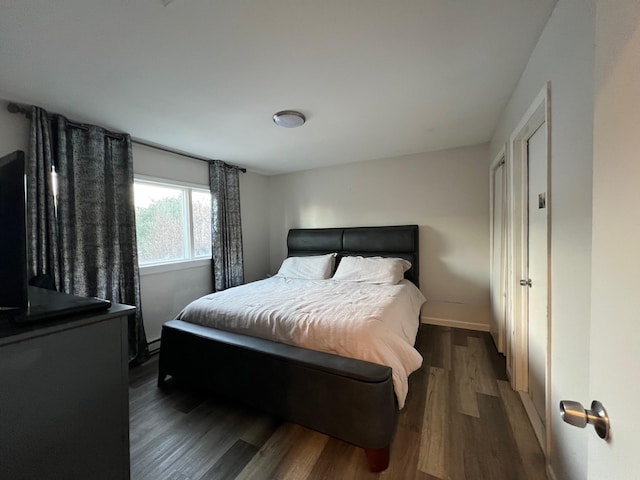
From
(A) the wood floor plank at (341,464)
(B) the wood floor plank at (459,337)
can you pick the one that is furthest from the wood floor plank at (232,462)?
(B) the wood floor plank at (459,337)

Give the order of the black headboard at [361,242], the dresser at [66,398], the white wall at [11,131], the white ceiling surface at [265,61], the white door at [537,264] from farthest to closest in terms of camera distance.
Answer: the black headboard at [361,242] < the white wall at [11,131] < the white door at [537,264] < the white ceiling surface at [265,61] < the dresser at [66,398]

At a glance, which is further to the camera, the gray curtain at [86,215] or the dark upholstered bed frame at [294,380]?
the gray curtain at [86,215]

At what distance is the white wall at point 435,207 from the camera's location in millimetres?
3156

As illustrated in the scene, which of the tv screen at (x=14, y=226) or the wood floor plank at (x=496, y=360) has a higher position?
the tv screen at (x=14, y=226)

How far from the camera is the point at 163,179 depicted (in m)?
3.01

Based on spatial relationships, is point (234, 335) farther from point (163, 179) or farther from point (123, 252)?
point (163, 179)

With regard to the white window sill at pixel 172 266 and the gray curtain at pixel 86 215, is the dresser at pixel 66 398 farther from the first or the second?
the white window sill at pixel 172 266

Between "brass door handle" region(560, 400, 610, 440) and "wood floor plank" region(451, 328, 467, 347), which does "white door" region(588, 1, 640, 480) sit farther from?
"wood floor plank" region(451, 328, 467, 347)

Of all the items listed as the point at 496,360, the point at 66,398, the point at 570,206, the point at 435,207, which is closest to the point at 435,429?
the point at 496,360

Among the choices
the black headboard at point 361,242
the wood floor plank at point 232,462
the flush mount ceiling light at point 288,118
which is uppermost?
the flush mount ceiling light at point 288,118

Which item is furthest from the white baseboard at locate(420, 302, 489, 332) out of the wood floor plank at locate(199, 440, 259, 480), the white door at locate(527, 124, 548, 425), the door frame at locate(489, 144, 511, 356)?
the wood floor plank at locate(199, 440, 259, 480)

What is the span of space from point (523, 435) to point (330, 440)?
1.18 m

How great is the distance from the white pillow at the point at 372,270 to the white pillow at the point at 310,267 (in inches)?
6.8

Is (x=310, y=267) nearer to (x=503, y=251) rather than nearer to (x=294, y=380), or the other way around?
(x=294, y=380)
